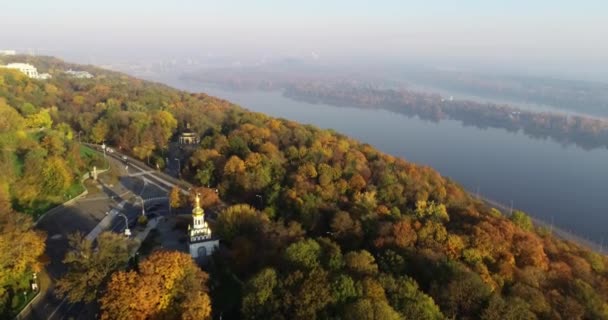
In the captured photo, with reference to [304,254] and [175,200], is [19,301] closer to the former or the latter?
[175,200]

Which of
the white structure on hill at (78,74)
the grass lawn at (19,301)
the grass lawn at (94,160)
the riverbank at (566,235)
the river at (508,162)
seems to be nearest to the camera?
the grass lawn at (19,301)

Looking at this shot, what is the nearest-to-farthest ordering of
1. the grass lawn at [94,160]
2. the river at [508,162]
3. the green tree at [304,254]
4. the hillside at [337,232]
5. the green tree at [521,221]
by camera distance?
the hillside at [337,232] < the green tree at [304,254] < the green tree at [521,221] < the grass lawn at [94,160] < the river at [508,162]

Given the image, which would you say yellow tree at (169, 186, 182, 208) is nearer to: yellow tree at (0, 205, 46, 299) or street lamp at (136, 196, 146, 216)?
street lamp at (136, 196, 146, 216)

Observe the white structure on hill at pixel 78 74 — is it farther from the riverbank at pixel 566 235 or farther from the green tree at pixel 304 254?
the green tree at pixel 304 254

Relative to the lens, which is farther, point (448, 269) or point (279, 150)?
point (279, 150)

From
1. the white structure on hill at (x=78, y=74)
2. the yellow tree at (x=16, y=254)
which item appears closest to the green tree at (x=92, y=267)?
the yellow tree at (x=16, y=254)

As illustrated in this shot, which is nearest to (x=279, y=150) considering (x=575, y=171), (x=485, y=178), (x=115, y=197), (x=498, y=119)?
(x=115, y=197)

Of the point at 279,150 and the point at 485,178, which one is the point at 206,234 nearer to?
the point at 279,150

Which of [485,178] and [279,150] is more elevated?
[279,150]
